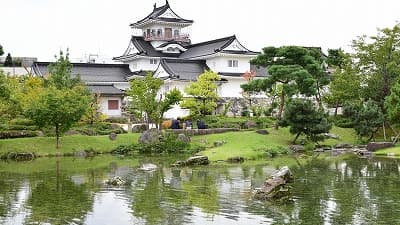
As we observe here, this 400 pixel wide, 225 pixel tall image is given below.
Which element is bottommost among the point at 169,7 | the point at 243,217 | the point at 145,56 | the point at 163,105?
the point at 243,217

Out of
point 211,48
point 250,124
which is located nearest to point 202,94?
point 250,124

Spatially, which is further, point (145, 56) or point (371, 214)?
point (145, 56)

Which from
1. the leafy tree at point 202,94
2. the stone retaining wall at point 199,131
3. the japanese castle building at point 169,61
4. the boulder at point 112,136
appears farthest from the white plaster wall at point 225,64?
the boulder at point 112,136

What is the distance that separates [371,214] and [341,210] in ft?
3.40

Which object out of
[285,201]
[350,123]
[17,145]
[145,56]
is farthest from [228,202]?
[145,56]

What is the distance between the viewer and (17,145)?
3781 cm

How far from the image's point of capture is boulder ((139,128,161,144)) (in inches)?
1614

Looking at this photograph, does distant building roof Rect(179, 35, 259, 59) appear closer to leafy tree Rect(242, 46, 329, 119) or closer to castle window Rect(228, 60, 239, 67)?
castle window Rect(228, 60, 239, 67)

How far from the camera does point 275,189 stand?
20438mm

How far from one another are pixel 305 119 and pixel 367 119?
225 inches

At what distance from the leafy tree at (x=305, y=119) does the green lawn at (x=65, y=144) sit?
10924 millimetres

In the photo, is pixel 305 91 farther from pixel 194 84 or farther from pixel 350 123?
pixel 194 84

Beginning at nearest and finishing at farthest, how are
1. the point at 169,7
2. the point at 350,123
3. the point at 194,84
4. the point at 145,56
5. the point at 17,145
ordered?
the point at 17,145 < the point at 350,123 < the point at 194,84 < the point at 145,56 < the point at 169,7

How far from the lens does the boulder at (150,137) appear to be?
41.0 m
